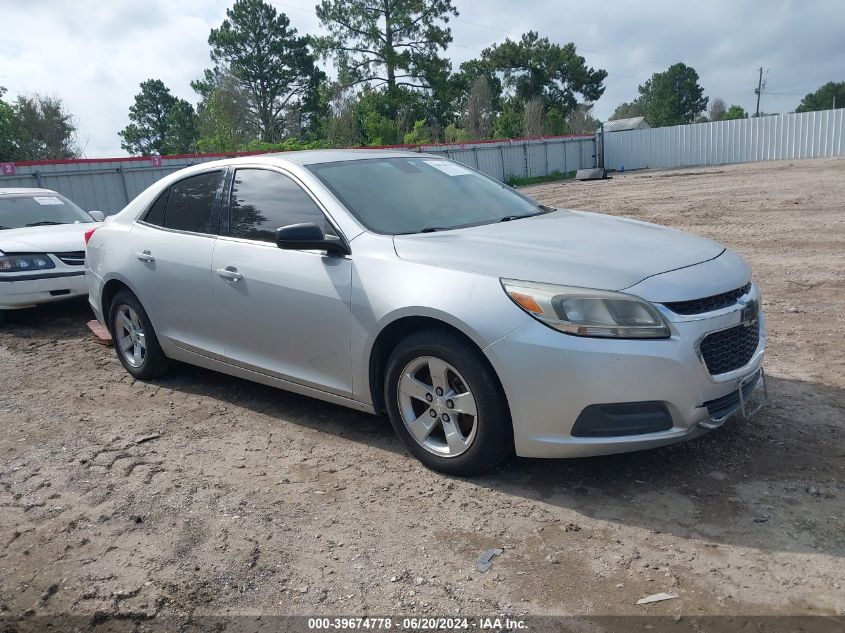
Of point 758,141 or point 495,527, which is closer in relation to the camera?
point 495,527

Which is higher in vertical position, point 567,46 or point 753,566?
point 567,46

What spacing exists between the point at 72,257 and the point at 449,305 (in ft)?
20.3

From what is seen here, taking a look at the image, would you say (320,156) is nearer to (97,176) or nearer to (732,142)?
(97,176)

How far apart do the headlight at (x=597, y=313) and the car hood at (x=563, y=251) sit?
57 mm

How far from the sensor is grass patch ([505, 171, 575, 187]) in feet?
113

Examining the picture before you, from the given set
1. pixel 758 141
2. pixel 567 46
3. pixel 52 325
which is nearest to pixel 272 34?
pixel 567 46

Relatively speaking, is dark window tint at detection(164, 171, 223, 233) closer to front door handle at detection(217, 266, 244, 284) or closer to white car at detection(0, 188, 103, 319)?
front door handle at detection(217, 266, 244, 284)

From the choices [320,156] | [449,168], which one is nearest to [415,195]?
[449,168]

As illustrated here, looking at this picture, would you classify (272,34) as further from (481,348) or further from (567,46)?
(481,348)

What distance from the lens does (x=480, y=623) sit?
102 inches

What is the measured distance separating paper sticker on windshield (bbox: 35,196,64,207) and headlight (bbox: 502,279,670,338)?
8.29m

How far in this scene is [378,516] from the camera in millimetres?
3416

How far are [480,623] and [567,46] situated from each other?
60415mm

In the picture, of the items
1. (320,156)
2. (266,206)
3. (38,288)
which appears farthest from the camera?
(38,288)
